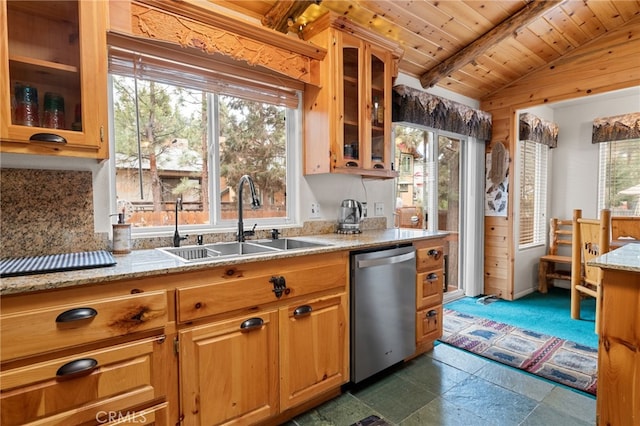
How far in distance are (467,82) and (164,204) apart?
3.42m

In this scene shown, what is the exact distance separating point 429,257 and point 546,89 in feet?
8.57

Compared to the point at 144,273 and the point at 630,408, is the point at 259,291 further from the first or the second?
the point at 630,408

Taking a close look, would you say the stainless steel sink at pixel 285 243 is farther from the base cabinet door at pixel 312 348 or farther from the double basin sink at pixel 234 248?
the base cabinet door at pixel 312 348

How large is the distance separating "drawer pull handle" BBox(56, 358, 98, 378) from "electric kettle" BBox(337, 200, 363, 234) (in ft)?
5.98

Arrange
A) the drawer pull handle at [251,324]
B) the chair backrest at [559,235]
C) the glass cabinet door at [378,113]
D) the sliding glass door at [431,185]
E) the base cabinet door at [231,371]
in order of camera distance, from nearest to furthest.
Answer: the base cabinet door at [231,371], the drawer pull handle at [251,324], the glass cabinet door at [378,113], the sliding glass door at [431,185], the chair backrest at [559,235]

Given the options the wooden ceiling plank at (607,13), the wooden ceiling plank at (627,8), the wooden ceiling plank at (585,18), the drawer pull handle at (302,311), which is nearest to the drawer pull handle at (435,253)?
the drawer pull handle at (302,311)

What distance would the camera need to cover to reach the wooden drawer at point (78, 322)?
109cm

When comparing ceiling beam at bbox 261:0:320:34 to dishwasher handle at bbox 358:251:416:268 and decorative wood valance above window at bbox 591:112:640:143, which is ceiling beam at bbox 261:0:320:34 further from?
decorative wood valance above window at bbox 591:112:640:143

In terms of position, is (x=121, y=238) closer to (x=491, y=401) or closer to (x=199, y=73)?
(x=199, y=73)

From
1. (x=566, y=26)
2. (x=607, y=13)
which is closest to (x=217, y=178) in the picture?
(x=566, y=26)

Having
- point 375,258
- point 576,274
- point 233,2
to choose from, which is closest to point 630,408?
point 375,258

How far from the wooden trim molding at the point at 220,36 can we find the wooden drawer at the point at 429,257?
4.74ft

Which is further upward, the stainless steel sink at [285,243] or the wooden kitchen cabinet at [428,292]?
the stainless steel sink at [285,243]

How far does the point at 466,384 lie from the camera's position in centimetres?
220
